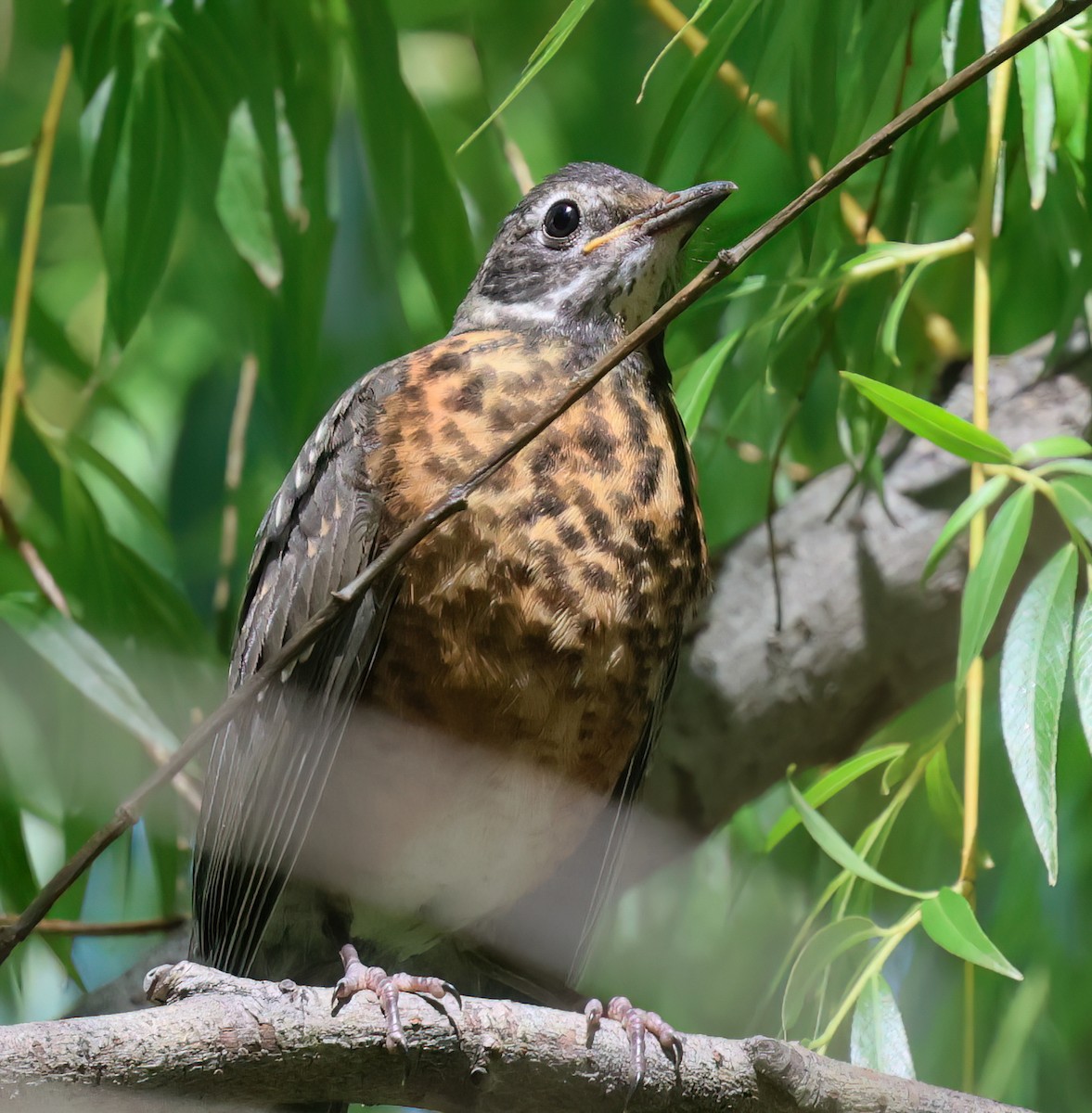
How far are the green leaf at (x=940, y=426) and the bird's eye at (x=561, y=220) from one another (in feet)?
2.46

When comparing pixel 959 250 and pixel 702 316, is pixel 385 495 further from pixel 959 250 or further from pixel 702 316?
pixel 959 250

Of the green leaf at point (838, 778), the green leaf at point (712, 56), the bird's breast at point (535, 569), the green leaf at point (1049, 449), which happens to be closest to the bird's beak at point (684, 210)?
the green leaf at point (712, 56)

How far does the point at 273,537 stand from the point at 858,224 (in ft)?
3.93

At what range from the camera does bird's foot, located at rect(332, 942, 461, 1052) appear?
59.6 inches

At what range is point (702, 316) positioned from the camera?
2549 mm

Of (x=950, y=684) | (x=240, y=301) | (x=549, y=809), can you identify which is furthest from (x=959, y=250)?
(x=240, y=301)

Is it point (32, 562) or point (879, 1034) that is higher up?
point (32, 562)

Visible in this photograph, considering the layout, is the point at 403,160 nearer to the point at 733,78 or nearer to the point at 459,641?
the point at 733,78

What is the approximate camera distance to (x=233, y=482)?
114 inches

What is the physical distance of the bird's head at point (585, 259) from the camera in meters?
2.39

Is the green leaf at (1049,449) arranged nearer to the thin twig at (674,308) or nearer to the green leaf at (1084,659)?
the green leaf at (1084,659)

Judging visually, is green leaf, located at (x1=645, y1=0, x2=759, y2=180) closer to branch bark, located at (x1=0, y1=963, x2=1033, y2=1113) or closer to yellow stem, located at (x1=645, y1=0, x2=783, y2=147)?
yellow stem, located at (x1=645, y1=0, x2=783, y2=147)

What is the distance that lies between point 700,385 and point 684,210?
273 mm

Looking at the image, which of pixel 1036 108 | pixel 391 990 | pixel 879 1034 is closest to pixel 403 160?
pixel 1036 108
